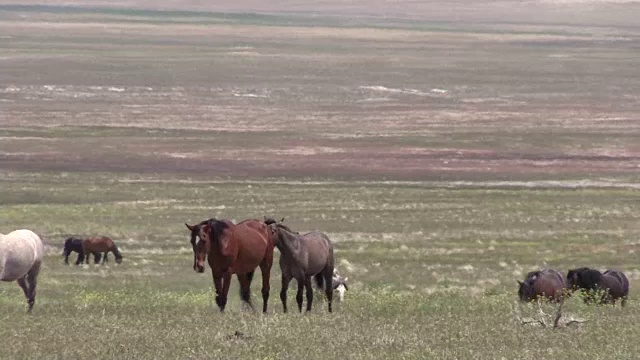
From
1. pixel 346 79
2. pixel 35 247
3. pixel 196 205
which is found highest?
pixel 35 247

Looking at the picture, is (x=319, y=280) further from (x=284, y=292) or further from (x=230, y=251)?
(x=230, y=251)

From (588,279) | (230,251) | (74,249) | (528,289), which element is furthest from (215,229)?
(74,249)

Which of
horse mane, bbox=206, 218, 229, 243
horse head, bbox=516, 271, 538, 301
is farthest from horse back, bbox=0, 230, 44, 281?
horse head, bbox=516, 271, 538, 301

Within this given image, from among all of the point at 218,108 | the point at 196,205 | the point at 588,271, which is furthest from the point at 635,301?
the point at 218,108

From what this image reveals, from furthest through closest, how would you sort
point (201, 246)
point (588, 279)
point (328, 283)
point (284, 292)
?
1. point (588, 279)
2. point (328, 283)
3. point (284, 292)
4. point (201, 246)

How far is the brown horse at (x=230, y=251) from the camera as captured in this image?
1917 cm

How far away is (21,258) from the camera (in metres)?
20.4

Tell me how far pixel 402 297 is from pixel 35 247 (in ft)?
19.1

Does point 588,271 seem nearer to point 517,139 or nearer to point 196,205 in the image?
point 196,205

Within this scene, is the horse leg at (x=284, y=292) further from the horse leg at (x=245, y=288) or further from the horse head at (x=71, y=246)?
the horse head at (x=71, y=246)

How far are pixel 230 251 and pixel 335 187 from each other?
29.7 meters

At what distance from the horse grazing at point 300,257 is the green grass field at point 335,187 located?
0.44m

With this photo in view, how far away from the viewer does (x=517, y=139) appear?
65875 millimetres

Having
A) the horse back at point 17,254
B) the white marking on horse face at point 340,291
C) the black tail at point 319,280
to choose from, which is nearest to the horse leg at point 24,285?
the horse back at point 17,254
